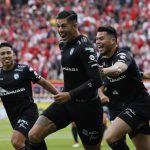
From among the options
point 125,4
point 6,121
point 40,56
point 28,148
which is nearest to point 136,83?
point 28,148

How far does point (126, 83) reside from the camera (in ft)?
32.0

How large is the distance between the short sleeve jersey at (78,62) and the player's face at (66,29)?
0.35 ft

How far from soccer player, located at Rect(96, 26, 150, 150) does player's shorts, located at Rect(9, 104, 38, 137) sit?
4.83 ft

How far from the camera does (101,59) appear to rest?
10141 millimetres

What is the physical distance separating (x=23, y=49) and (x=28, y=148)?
1811 cm

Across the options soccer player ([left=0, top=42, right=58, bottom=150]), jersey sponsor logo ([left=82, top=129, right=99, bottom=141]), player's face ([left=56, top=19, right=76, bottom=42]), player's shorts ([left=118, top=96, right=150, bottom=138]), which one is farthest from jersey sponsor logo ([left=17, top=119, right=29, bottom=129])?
player's face ([left=56, top=19, right=76, bottom=42])

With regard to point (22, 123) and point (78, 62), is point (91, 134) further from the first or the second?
point (22, 123)

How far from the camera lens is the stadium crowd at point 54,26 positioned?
2586 cm

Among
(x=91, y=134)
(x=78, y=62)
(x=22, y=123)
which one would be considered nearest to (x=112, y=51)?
(x=78, y=62)

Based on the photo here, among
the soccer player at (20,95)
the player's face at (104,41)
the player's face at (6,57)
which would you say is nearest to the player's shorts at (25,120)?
the soccer player at (20,95)

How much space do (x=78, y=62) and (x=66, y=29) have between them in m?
0.49

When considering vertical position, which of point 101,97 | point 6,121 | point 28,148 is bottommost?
point 6,121

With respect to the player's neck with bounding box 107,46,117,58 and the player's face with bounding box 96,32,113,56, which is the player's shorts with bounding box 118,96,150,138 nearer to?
the player's neck with bounding box 107,46,117,58

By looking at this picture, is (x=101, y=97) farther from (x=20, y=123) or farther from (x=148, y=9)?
(x=148, y=9)
